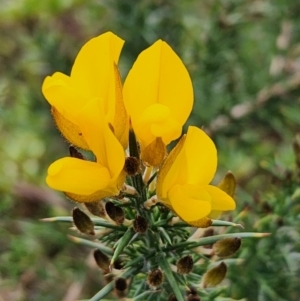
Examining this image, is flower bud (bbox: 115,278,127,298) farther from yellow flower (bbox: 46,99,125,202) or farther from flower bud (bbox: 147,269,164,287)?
yellow flower (bbox: 46,99,125,202)

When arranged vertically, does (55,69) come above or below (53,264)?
above

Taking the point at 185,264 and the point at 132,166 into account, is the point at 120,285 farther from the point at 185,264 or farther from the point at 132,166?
the point at 132,166

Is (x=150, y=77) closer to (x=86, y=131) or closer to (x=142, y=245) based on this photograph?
(x=86, y=131)

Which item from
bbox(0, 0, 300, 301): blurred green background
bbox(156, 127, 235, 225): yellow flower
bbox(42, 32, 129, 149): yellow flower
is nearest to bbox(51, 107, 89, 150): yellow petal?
bbox(42, 32, 129, 149): yellow flower

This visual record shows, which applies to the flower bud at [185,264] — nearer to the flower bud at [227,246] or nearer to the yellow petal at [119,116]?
the flower bud at [227,246]

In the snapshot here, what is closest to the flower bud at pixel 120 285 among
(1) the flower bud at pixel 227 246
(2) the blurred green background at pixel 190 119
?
(1) the flower bud at pixel 227 246

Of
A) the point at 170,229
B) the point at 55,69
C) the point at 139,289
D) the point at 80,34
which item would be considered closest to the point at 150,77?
the point at 170,229

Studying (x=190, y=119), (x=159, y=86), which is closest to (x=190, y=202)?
(x=159, y=86)

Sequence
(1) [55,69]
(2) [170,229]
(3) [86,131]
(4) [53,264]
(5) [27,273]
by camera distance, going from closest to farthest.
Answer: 1. (3) [86,131]
2. (2) [170,229]
3. (5) [27,273]
4. (4) [53,264]
5. (1) [55,69]
